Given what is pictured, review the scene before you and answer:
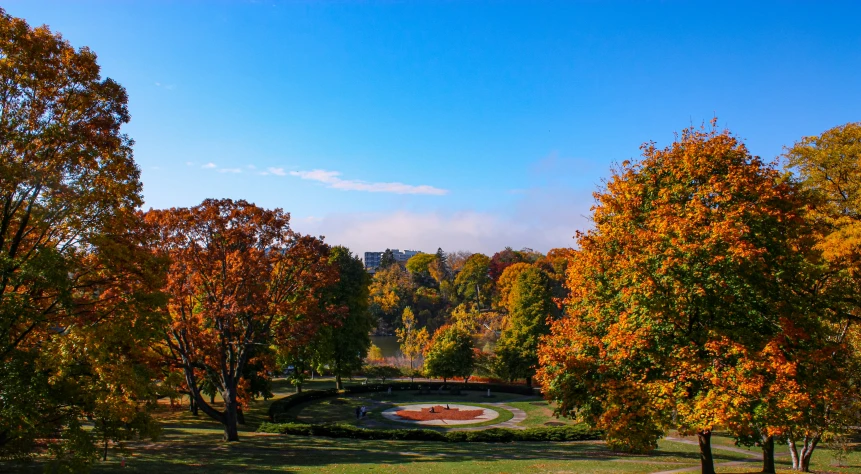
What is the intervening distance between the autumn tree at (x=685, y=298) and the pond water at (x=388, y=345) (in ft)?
194

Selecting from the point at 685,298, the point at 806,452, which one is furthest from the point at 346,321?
the point at 685,298

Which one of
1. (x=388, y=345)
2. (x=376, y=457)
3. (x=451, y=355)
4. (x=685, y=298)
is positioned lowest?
(x=388, y=345)

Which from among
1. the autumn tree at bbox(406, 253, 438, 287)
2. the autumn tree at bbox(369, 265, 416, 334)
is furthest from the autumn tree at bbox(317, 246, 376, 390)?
the autumn tree at bbox(406, 253, 438, 287)

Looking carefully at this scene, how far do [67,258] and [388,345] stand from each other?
7781 cm

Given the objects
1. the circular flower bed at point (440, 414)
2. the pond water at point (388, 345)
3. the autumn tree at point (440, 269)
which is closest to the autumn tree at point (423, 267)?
the autumn tree at point (440, 269)

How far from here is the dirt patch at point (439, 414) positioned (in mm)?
36688

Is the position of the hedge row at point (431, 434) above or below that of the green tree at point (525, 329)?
below

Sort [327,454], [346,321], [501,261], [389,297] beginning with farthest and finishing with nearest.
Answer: [501,261], [389,297], [346,321], [327,454]

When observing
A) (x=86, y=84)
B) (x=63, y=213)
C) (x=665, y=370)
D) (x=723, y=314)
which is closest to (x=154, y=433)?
(x=63, y=213)

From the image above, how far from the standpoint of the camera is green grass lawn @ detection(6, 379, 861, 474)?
58.3 feet

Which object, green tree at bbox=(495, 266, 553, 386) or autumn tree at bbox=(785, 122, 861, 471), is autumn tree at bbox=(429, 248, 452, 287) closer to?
green tree at bbox=(495, 266, 553, 386)

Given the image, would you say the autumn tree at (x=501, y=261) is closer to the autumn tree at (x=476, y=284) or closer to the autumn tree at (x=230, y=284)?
the autumn tree at (x=476, y=284)

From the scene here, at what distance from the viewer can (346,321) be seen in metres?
44.6

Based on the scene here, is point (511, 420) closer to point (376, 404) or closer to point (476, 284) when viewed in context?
point (376, 404)
